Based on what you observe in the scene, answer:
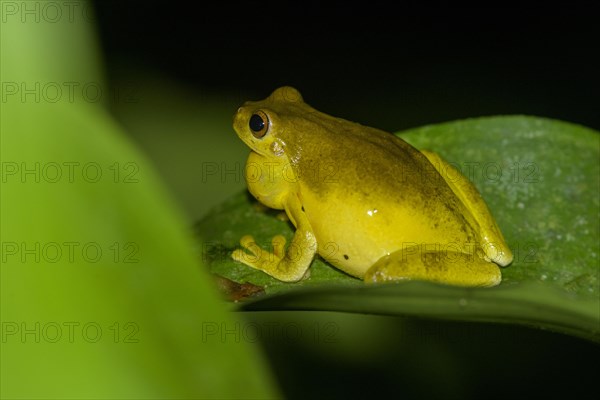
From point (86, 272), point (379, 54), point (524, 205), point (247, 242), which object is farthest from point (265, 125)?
point (379, 54)

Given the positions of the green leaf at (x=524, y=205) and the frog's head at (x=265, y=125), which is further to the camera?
the frog's head at (x=265, y=125)

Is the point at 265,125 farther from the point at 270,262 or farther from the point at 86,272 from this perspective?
the point at 86,272

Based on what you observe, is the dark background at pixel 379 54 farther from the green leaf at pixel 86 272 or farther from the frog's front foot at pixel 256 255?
the green leaf at pixel 86 272

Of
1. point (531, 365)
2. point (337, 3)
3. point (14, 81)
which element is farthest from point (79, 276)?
point (337, 3)

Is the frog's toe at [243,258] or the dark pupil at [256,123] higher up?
the dark pupil at [256,123]

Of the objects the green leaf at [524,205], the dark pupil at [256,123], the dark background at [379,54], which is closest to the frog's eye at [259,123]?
the dark pupil at [256,123]

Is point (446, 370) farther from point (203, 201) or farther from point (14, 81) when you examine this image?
point (14, 81)
